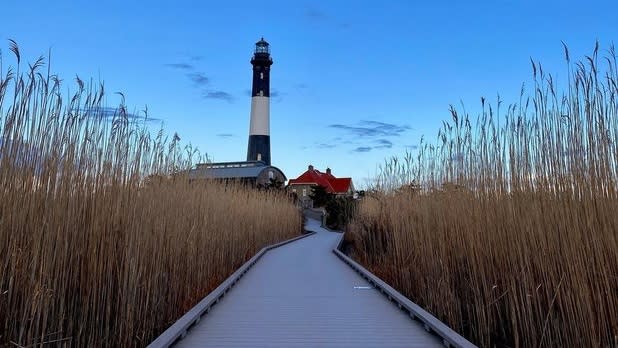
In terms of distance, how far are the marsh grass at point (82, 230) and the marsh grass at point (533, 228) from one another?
178cm

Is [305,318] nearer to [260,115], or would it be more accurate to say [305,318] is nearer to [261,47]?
[260,115]

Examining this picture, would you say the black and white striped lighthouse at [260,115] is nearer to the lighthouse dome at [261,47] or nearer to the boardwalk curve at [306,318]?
the lighthouse dome at [261,47]

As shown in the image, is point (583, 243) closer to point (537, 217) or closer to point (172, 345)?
point (537, 217)

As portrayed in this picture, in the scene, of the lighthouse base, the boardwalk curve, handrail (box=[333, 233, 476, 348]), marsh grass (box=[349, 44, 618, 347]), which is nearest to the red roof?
the lighthouse base

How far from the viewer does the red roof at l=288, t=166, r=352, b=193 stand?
→ 3144 cm

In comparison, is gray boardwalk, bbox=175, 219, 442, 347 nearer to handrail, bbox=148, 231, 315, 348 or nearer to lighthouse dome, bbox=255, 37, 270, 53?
handrail, bbox=148, 231, 315, 348

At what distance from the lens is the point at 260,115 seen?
2455cm

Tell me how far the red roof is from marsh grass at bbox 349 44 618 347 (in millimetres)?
26767

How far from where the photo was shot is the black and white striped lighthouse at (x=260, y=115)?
969 inches

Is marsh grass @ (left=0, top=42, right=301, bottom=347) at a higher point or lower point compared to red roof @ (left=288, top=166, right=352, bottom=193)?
lower

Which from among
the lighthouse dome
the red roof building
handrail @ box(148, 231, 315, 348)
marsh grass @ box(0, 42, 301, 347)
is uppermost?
the lighthouse dome

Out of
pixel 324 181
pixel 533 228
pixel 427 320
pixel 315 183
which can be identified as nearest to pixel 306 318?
pixel 427 320

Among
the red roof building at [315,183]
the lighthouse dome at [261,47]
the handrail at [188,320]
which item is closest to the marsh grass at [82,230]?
the handrail at [188,320]

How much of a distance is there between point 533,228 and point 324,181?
30.0m
